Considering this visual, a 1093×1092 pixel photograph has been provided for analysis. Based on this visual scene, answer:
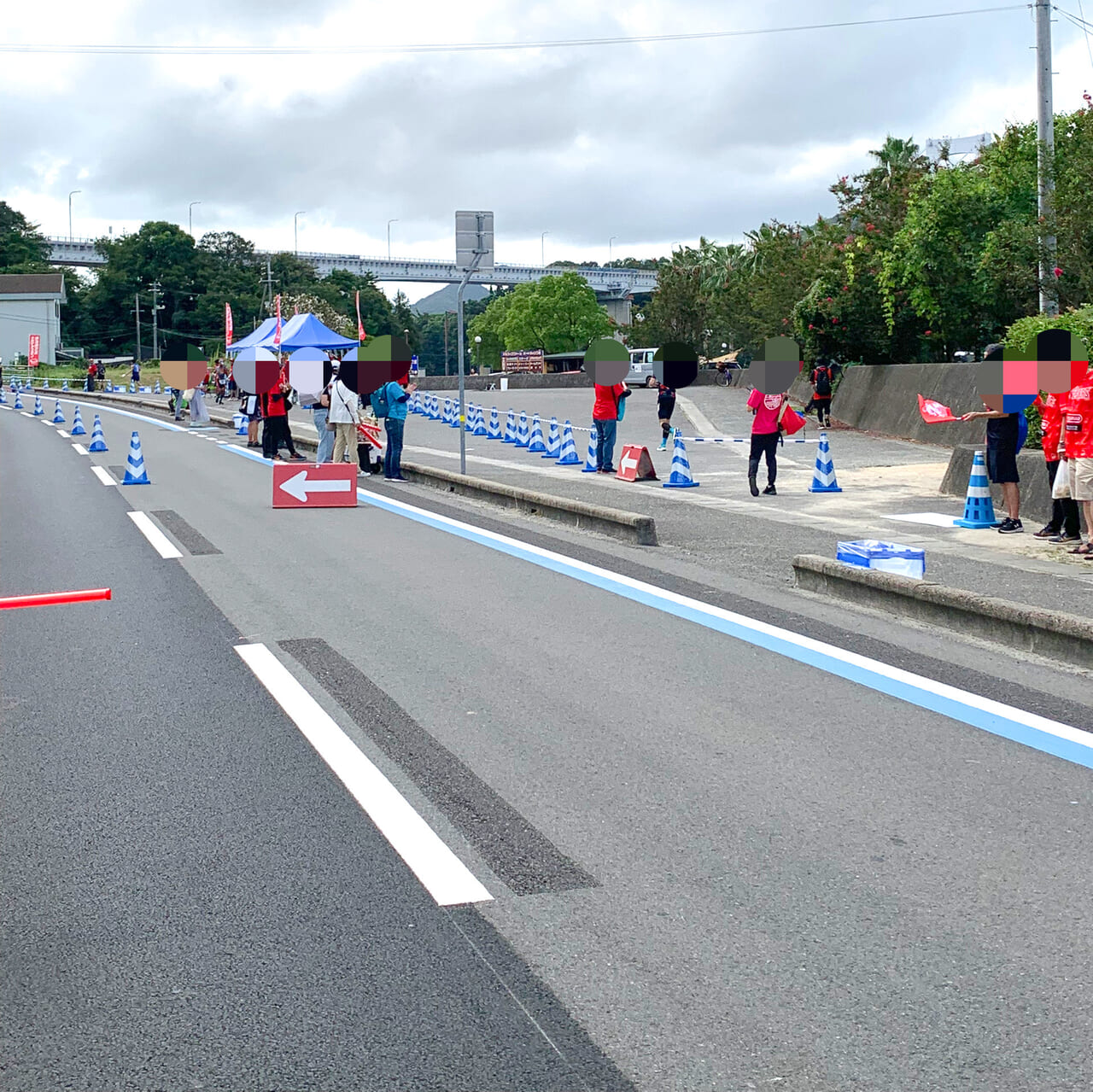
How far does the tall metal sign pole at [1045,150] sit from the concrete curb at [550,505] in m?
9.42

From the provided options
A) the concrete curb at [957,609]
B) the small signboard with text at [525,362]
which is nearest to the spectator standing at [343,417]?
the concrete curb at [957,609]

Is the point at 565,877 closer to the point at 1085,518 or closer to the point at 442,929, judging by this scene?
the point at 442,929

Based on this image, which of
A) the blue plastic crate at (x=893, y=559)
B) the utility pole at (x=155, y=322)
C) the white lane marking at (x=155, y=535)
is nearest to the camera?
the blue plastic crate at (x=893, y=559)

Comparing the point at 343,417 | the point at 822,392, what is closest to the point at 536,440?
the point at 822,392

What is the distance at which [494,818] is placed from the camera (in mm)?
5098

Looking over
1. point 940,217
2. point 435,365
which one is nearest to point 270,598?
point 940,217

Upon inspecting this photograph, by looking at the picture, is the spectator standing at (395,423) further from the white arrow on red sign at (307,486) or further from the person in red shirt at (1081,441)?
the person in red shirt at (1081,441)

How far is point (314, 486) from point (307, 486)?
0.34ft

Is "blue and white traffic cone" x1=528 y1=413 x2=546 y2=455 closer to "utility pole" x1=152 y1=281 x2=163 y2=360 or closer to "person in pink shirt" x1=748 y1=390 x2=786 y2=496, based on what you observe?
"person in pink shirt" x1=748 y1=390 x2=786 y2=496

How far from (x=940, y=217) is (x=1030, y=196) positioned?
1.69 m

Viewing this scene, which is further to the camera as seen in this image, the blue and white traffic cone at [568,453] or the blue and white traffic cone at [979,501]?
the blue and white traffic cone at [568,453]

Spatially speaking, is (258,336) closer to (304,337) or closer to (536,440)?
(304,337)

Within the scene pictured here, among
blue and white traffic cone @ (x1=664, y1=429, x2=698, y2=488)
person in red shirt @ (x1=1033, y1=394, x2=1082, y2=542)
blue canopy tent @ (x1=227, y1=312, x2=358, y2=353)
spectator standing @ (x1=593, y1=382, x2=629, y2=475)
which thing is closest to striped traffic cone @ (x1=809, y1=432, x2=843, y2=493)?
blue and white traffic cone @ (x1=664, y1=429, x2=698, y2=488)

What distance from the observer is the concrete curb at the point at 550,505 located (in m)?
13.3
